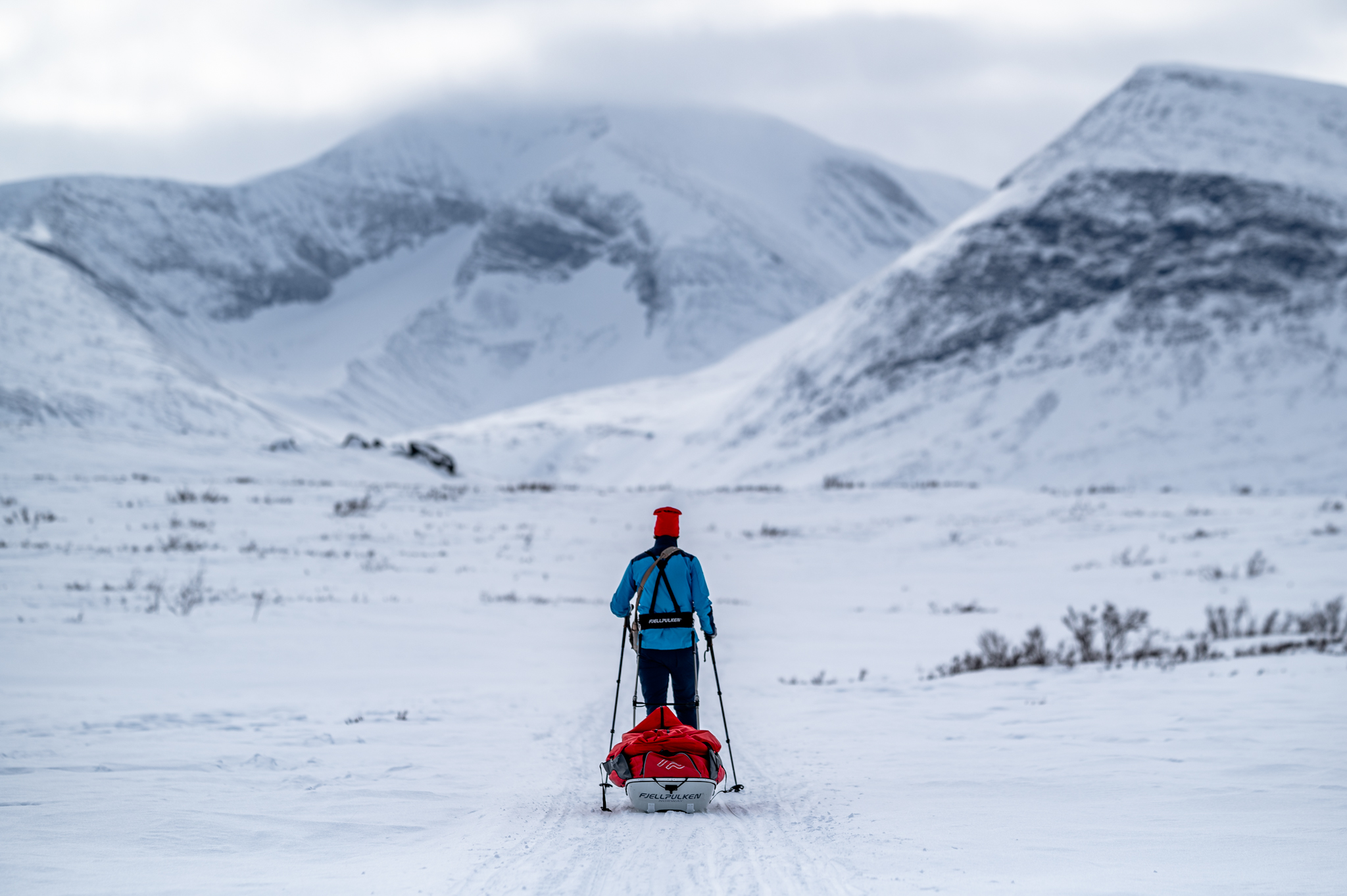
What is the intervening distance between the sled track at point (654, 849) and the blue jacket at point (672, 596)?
3.53ft

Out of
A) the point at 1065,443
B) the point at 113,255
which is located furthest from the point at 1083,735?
the point at 113,255

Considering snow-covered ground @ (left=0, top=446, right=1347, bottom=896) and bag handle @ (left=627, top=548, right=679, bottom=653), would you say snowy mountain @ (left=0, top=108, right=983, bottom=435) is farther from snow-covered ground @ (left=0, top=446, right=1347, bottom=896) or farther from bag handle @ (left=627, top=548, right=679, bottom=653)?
bag handle @ (left=627, top=548, right=679, bottom=653)

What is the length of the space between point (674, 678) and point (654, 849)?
1.78 m

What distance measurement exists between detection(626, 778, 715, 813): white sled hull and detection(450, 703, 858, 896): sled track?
85 millimetres

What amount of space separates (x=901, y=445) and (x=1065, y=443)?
26.6 ft

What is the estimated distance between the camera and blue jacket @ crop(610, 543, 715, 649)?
733 centimetres

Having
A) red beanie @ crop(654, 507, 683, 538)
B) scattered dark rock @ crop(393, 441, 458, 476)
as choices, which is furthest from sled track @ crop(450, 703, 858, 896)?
scattered dark rock @ crop(393, 441, 458, 476)

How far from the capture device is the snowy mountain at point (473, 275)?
142m

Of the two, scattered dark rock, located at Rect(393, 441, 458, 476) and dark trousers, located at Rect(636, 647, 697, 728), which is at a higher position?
scattered dark rock, located at Rect(393, 441, 458, 476)

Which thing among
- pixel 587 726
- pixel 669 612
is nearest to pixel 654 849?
pixel 669 612

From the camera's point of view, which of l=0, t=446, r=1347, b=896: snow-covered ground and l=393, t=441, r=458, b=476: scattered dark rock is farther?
l=393, t=441, r=458, b=476: scattered dark rock

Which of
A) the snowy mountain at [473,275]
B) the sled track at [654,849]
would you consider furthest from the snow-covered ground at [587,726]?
the snowy mountain at [473,275]

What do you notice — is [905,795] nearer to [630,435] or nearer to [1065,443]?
[1065,443]

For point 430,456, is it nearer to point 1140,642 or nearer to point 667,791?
point 1140,642
